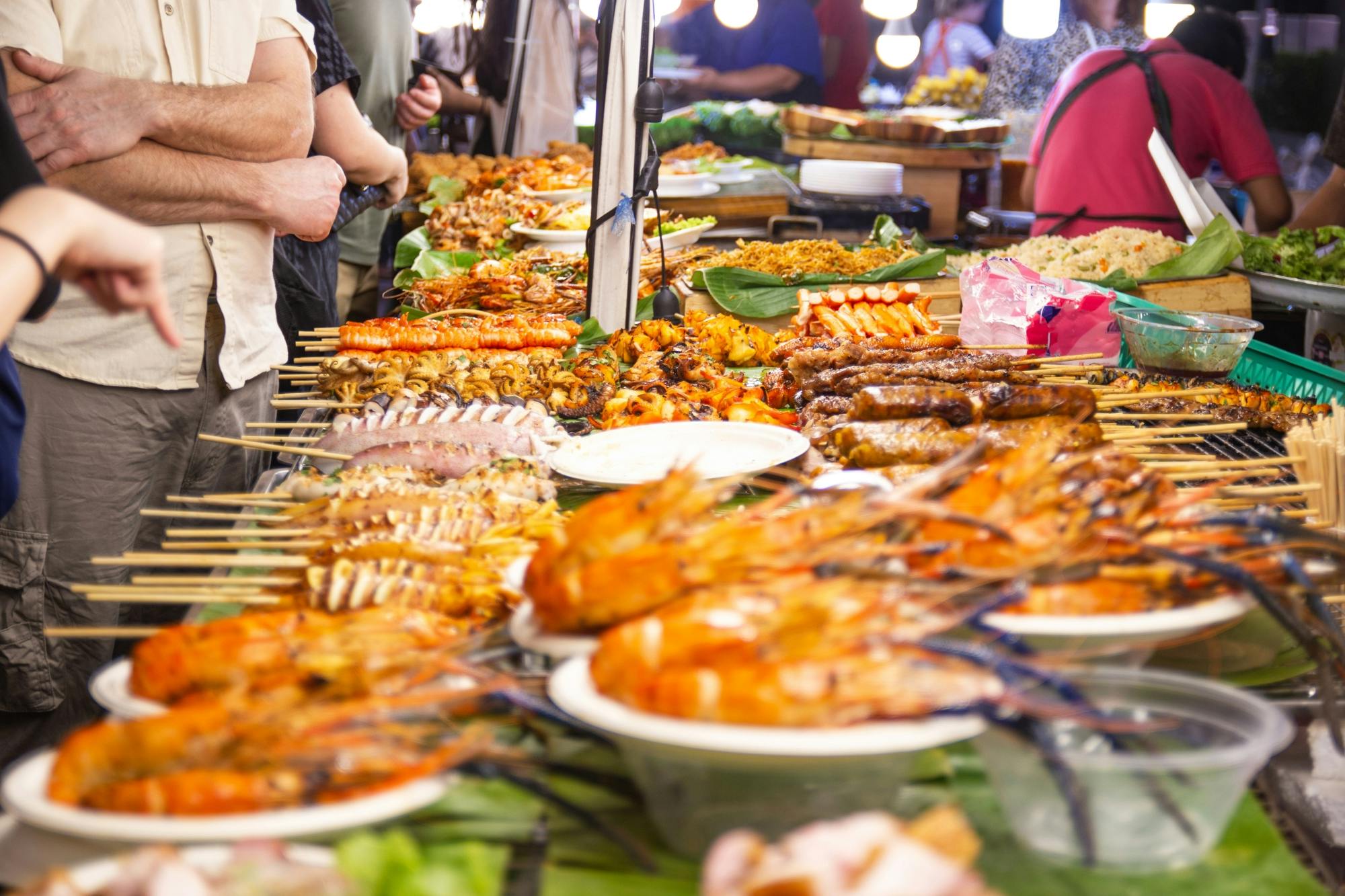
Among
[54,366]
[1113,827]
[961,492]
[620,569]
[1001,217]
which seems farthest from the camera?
[1001,217]

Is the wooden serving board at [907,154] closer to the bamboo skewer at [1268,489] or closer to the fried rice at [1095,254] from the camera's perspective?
the fried rice at [1095,254]

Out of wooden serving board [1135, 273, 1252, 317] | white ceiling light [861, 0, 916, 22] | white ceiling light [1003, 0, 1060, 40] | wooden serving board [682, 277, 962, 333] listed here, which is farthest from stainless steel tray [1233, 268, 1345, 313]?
white ceiling light [861, 0, 916, 22]

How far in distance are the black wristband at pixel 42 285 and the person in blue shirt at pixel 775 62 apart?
495 inches

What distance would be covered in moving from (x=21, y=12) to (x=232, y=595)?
233 cm

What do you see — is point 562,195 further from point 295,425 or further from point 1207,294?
point 295,425

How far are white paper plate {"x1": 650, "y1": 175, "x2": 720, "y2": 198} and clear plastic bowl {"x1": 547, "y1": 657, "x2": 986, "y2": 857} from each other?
648 centimetres

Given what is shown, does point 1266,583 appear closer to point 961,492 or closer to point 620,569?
point 961,492

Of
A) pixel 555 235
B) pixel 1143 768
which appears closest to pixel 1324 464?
pixel 1143 768

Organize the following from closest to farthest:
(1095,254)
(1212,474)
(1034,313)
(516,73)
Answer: (1212,474), (1034,313), (1095,254), (516,73)

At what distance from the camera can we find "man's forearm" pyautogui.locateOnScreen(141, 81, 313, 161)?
3.51 metres

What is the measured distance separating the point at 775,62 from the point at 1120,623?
13.1 metres

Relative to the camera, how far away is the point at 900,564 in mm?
1750

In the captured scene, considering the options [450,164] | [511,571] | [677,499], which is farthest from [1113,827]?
[450,164]

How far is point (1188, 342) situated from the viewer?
3781mm
